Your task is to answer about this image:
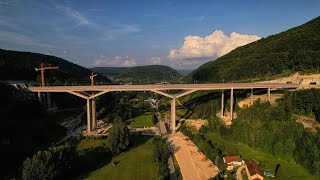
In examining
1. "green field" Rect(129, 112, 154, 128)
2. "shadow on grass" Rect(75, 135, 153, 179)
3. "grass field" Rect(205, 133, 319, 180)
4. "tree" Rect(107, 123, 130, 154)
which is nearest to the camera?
"grass field" Rect(205, 133, 319, 180)

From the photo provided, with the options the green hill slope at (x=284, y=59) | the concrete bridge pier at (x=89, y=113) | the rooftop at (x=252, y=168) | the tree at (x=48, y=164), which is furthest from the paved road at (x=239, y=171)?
the green hill slope at (x=284, y=59)

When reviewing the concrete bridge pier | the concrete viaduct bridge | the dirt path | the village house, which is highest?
the concrete viaduct bridge

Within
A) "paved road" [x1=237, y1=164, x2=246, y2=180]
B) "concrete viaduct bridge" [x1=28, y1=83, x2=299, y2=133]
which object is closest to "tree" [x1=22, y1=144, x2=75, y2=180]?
"paved road" [x1=237, y1=164, x2=246, y2=180]

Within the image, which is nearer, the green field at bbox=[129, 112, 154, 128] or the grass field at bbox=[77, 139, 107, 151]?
the grass field at bbox=[77, 139, 107, 151]

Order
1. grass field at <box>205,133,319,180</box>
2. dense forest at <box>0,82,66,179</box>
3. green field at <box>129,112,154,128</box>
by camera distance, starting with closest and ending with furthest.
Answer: grass field at <box>205,133,319,180</box>
dense forest at <box>0,82,66,179</box>
green field at <box>129,112,154,128</box>

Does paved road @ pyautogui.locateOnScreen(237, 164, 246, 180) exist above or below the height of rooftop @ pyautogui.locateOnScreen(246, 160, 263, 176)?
below

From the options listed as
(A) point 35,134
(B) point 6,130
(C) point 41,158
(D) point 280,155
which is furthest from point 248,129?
(B) point 6,130

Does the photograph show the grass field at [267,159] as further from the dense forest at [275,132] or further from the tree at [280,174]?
the tree at [280,174]

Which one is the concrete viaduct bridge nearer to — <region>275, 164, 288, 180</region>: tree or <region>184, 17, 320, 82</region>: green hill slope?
<region>184, 17, 320, 82</region>: green hill slope
